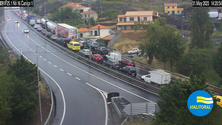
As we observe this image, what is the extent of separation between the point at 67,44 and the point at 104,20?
30.2 meters

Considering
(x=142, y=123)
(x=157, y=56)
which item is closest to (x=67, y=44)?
(x=157, y=56)

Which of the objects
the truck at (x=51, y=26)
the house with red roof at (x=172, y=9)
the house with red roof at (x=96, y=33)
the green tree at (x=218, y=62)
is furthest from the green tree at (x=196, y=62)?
the house with red roof at (x=172, y=9)

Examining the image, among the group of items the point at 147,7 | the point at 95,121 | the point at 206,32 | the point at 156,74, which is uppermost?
Result: the point at 147,7

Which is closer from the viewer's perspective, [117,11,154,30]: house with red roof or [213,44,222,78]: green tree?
[213,44,222,78]: green tree

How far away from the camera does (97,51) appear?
45.9 m

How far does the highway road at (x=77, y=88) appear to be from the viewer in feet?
83.6

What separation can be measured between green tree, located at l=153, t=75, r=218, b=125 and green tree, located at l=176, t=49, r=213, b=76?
1737 cm

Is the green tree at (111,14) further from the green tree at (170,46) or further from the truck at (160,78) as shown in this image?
the truck at (160,78)

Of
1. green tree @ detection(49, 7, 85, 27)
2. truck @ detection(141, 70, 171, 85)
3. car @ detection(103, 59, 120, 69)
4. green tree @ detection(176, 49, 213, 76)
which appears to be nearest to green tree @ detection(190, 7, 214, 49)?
green tree @ detection(176, 49, 213, 76)

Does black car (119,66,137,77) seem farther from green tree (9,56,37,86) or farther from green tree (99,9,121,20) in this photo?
green tree (99,9,121,20)

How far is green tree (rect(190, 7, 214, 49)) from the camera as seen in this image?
4419 centimetres

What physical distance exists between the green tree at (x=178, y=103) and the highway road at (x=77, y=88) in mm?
6105

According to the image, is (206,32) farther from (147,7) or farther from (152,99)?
(147,7)

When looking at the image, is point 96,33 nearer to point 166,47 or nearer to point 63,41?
point 63,41
